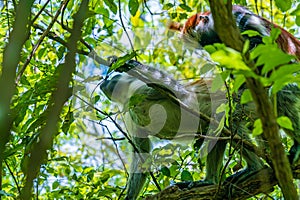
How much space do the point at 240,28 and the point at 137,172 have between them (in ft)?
3.82

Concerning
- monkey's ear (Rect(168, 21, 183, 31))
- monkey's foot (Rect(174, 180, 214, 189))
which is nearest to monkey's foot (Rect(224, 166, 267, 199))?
monkey's foot (Rect(174, 180, 214, 189))

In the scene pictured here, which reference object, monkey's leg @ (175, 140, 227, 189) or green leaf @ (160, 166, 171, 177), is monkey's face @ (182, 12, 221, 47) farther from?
green leaf @ (160, 166, 171, 177)

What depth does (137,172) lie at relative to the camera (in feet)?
11.2

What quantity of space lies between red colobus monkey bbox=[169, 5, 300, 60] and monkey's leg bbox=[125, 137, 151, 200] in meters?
0.79

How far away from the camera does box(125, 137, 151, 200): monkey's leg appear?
11.0ft

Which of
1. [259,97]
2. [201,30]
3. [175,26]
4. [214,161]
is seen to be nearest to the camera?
[259,97]

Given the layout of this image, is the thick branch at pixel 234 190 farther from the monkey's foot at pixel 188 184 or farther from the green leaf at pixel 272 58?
the green leaf at pixel 272 58

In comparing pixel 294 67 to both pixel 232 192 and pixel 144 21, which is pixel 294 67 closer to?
pixel 232 192

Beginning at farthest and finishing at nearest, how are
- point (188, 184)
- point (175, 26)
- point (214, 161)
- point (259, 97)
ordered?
1. point (175, 26)
2. point (214, 161)
3. point (188, 184)
4. point (259, 97)

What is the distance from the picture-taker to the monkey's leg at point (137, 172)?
336 centimetres

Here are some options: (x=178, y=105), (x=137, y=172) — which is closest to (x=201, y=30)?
(x=178, y=105)

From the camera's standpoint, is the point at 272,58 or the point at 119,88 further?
the point at 119,88

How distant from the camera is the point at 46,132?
70 centimetres

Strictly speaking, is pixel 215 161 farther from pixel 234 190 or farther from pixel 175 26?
pixel 175 26
